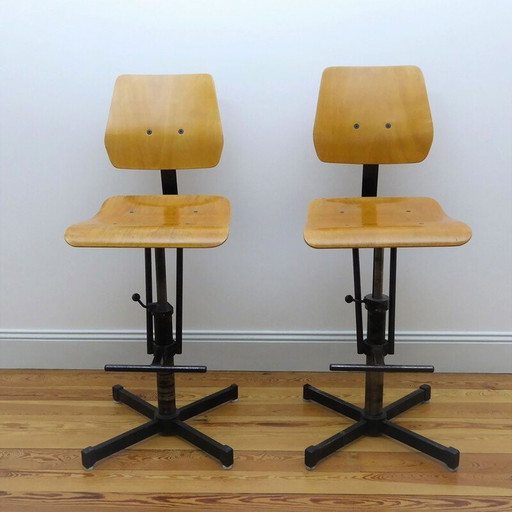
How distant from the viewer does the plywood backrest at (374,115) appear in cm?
177

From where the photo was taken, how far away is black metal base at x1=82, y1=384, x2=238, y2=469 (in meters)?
1.63

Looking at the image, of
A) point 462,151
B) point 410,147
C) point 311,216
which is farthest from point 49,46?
point 462,151

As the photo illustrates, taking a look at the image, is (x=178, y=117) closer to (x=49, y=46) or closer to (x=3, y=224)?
(x=49, y=46)

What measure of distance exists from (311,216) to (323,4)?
77 centimetres

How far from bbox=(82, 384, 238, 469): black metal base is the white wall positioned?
291 millimetres

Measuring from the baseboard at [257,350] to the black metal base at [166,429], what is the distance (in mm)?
239

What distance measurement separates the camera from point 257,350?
2219 mm

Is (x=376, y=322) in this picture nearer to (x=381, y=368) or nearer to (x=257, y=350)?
(x=381, y=368)

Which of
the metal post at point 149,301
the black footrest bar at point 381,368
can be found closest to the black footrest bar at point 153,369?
the metal post at point 149,301

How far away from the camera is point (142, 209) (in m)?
1.74

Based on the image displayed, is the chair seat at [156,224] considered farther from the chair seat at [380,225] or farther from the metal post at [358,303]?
the metal post at [358,303]

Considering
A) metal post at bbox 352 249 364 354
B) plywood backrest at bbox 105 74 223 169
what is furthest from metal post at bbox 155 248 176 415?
metal post at bbox 352 249 364 354

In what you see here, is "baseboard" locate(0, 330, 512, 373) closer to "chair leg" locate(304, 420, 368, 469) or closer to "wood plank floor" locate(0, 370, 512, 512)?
"wood plank floor" locate(0, 370, 512, 512)

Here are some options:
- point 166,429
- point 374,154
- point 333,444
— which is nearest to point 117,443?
point 166,429
